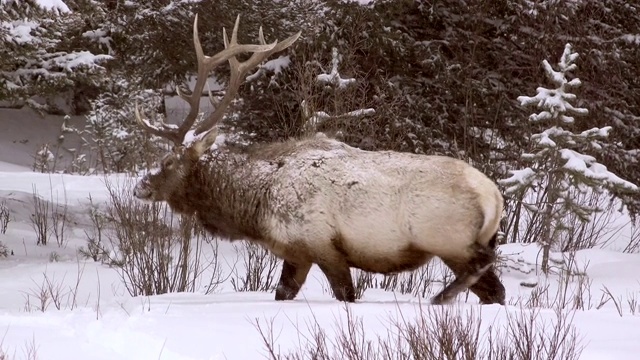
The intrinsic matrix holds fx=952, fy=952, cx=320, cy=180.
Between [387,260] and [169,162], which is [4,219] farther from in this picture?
[387,260]

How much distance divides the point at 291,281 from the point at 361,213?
2.91ft

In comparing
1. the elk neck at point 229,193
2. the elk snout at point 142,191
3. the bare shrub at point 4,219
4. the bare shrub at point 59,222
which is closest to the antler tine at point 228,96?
the elk neck at point 229,193

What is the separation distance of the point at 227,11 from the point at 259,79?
1.00 metres

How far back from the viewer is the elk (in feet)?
20.6

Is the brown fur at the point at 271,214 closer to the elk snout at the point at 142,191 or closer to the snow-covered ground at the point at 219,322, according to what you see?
the elk snout at the point at 142,191

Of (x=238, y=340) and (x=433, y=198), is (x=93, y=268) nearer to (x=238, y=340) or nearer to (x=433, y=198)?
(x=433, y=198)

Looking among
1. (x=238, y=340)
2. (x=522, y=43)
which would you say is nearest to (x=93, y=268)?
(x=238, y=340)

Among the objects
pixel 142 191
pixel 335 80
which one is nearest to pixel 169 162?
pixel 142 191

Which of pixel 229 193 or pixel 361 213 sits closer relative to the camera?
pixel 361 213

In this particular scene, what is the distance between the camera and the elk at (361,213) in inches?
247

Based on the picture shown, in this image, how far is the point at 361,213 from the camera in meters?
6.43

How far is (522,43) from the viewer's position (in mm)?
13570

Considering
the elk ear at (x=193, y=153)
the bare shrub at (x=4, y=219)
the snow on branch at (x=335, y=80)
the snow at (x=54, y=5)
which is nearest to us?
the elk ear at (x=193, y=153)

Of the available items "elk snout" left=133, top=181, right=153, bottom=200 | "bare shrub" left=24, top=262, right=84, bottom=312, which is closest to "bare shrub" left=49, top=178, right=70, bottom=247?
"bare shrub" left=24, top=262, right=84, bottom=312
